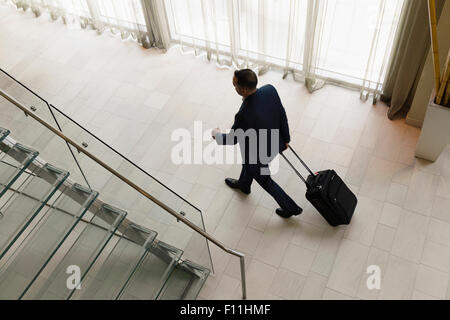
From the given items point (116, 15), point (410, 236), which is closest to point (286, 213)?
point (410, 236)

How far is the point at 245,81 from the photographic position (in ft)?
11.3

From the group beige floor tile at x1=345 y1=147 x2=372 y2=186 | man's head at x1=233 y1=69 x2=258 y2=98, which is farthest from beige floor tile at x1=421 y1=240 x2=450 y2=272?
man's head at x1=233 y1=69 x2=258 y2=98

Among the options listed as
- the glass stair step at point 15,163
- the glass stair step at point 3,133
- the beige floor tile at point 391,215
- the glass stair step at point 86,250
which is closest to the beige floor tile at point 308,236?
the beige floor tile at point 391,215

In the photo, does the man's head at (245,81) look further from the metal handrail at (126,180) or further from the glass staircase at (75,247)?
the glass staircase at (75,247)

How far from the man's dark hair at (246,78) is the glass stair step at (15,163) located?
1.65m

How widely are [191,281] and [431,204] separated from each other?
2.27 m

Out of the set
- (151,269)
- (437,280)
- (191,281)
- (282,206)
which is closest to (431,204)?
(437,280)

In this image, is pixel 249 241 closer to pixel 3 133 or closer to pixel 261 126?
pixel 261 126

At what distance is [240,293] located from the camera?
3.97 meters

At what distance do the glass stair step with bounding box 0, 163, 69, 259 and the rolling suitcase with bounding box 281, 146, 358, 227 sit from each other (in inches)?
74.6

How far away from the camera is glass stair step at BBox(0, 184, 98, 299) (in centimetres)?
328

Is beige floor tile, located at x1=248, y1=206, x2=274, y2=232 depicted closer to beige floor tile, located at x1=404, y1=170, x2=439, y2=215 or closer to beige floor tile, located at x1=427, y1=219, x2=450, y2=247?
beige floor tile, located at x1=404, y1=170, x2=439, y2=215

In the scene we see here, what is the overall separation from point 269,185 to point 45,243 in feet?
6.13

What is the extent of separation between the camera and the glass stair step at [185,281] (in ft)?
12.8
